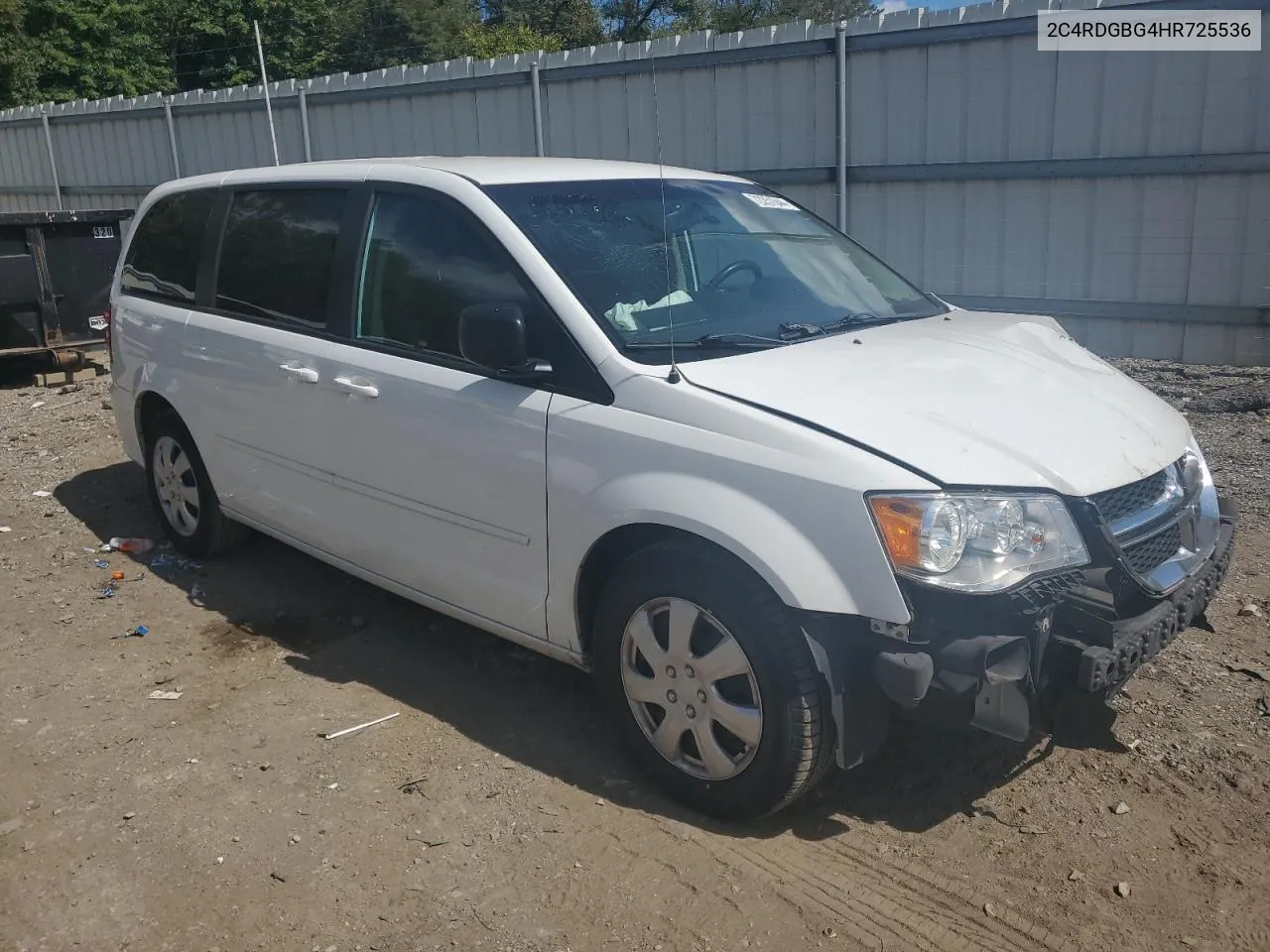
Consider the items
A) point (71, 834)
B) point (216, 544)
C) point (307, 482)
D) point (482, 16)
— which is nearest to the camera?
point (71, 834)

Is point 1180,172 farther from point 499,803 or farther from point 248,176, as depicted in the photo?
point 499,803

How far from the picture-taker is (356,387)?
4195 millimetres

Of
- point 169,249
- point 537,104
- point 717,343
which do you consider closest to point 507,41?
point 537,104

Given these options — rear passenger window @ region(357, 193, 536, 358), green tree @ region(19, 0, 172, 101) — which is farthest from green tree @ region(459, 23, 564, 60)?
rear passenger window @ region(357, 193, 536, 358)

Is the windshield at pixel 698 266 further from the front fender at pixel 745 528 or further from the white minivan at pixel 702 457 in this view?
the front fender at pixel 745 528

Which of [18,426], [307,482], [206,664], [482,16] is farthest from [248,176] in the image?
[482,16]

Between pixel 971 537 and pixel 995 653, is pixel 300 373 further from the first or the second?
pixel 995 653

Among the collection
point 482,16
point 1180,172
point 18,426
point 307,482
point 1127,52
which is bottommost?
point 18,426

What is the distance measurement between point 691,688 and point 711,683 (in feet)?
0.29

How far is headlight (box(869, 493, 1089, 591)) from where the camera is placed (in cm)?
291

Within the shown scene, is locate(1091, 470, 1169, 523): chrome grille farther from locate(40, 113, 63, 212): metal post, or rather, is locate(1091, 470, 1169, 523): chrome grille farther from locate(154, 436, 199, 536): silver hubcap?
locate(40, 113, 63, 212): metal post

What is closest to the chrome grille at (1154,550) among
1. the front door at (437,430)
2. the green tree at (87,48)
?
the front door at (437,430)

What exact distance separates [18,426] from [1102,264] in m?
8.19

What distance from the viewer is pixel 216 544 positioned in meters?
5.63
